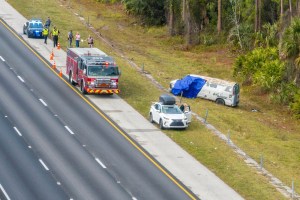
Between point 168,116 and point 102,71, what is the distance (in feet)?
29.7

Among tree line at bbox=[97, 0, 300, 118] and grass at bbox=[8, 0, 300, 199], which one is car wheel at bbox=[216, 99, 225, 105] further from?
tree line at bbox=[97, 0, 300, 118]

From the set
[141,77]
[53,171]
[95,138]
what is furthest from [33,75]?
[53,171]

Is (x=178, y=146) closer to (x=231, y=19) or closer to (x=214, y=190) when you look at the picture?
(x=214, y=190)

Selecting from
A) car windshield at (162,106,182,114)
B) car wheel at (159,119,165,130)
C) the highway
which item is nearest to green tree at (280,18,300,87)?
car windshield at (162,106,182,114)

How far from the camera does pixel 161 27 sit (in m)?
105

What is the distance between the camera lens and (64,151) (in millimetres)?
59250

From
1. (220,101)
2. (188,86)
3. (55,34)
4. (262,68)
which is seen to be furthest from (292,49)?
(55,34)

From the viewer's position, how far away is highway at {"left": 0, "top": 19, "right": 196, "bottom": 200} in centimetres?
5241

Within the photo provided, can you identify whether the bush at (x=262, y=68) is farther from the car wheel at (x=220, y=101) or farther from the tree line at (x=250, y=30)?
the car wheel at (x=220, y=101)

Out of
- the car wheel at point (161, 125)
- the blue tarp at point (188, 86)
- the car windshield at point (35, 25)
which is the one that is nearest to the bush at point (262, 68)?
the blue tarp at point (188, 86)

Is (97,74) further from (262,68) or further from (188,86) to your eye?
(262,68)

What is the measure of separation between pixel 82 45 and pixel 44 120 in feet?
86.1

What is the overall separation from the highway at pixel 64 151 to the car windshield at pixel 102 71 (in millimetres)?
2297

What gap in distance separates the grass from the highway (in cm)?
428
